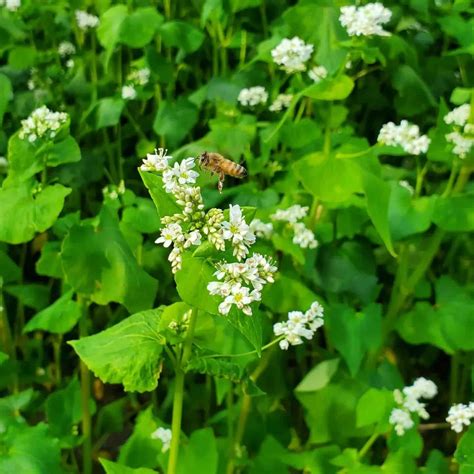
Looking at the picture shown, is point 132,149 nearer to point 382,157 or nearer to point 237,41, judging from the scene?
point 237,41

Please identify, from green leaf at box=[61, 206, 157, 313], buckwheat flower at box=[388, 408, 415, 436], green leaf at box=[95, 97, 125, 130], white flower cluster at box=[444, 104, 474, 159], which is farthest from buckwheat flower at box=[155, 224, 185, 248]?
green leaf at box=[95, 97, 125, 130]

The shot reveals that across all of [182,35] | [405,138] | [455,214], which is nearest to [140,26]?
[182,35]

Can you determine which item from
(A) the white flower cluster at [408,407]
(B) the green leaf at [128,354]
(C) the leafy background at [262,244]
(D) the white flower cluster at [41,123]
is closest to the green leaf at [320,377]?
(C) the leafy background at [262,244]

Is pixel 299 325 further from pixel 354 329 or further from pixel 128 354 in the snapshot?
pixel 354 329

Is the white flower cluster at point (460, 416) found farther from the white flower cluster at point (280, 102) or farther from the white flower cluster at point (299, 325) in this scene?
the white flower cluster at point (280, 102)

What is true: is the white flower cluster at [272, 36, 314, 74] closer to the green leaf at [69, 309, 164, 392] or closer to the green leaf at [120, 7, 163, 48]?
the green leaf at [120, 7, 163, 48]

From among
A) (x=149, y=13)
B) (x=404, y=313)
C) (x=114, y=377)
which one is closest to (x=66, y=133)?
(x=149, y=13)
